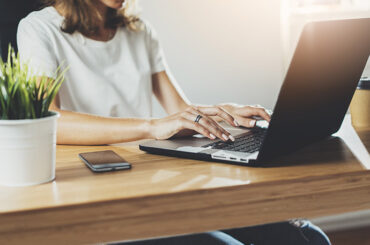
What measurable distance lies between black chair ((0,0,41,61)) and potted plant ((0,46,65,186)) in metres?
0.73

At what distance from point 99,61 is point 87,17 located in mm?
150

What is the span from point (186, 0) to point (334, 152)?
1506 mm

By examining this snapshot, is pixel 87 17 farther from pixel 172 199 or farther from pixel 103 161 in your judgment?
pixel 172 199

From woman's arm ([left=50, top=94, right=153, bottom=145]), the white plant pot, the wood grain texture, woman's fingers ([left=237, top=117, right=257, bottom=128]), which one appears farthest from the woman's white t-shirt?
the wood grain texture

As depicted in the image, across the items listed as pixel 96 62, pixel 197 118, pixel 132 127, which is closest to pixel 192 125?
pixel 197 118

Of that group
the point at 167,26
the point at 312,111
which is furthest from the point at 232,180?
the point at 167,26

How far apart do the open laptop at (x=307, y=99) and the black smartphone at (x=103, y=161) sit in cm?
9

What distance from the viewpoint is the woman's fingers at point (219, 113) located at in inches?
42.7

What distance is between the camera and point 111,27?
5.70 feet

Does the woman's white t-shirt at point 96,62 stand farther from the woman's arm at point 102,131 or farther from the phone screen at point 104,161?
the phone screen at point 104,161

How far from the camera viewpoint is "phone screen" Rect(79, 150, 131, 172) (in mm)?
855

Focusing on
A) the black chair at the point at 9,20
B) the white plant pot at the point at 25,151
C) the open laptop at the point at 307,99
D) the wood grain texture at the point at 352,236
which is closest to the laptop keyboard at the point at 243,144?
the open laptop at the point at 307,99

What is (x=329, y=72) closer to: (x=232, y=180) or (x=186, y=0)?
(x=232, y=180)

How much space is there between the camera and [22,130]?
744 millimetres
